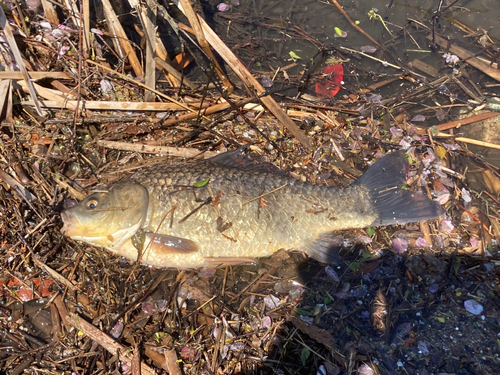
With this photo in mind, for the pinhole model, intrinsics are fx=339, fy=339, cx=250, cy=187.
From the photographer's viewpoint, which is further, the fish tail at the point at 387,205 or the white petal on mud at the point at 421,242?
the white petal on mud at the point at 421,242

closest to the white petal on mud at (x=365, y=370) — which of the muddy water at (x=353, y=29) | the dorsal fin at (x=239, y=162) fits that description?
the dorsal fin at (x=239, y=162)

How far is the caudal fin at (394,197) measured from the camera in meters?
3.41

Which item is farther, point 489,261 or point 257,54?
point 257,54

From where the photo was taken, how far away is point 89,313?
323 cm

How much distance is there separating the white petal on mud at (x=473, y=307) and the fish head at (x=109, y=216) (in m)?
3.21

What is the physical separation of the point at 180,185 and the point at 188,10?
198 centimetres

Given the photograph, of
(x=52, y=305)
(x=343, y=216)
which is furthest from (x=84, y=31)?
(x=343, y=216)

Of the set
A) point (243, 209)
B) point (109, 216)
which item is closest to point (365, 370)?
point (243, 209)

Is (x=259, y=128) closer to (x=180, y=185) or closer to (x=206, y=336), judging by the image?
(x=180, y=185)

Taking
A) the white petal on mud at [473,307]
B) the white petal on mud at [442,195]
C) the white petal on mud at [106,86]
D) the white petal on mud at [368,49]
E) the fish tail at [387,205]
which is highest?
the white petal on mud at [106,86]

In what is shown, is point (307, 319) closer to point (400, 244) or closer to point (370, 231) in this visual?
point (370, 231)

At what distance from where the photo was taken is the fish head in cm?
316

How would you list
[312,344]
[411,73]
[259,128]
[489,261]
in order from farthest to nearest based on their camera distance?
1. [411,73]
2. [259,128]
3. [489,261]
4. [312,344]

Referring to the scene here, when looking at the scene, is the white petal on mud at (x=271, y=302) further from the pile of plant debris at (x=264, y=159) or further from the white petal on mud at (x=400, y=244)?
the white petal on mud at (x=400, y=244)
